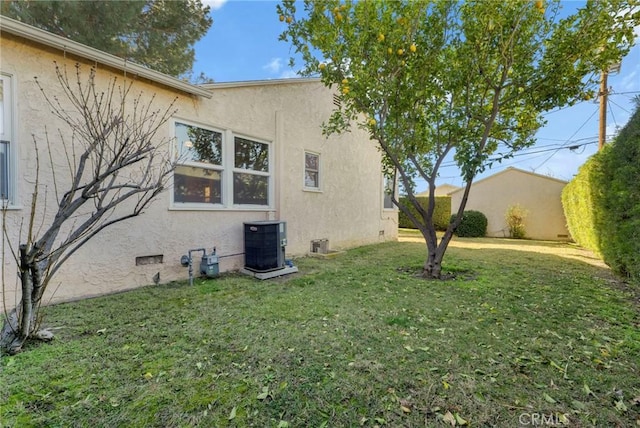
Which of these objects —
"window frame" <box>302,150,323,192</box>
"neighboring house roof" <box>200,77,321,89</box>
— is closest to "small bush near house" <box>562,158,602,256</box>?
"window frame" <box>302,150,323,192</box>

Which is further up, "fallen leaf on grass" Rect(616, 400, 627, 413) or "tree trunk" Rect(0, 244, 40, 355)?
"tree trunk" Rect(0, 244, 40, 355)

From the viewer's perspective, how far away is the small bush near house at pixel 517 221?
14.5 metres

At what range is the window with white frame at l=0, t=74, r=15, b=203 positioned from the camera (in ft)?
11.3

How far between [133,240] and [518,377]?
5233 mm

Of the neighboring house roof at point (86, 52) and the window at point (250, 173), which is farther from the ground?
the neighboring house roof at point (86, 52)

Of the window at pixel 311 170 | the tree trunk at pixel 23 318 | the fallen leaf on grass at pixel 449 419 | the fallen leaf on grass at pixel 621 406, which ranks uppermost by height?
the window at pixel 311 170

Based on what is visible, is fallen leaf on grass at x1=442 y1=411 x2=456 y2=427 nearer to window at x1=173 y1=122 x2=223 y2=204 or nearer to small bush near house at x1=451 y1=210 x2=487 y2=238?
window at x1=173 y1=122 x2=223 y2=204

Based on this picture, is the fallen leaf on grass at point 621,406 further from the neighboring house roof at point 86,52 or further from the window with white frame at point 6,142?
the neighboring house roof at point 86,52

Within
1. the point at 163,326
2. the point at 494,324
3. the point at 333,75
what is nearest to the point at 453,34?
the point at 333,75

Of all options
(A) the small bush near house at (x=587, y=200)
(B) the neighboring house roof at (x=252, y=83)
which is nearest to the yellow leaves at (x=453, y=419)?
(B) the neighboring house roof at (x=252, y=83)

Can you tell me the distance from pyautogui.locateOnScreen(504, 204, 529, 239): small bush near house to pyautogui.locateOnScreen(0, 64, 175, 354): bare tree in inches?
633

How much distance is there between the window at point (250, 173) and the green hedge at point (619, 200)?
666 centimetres

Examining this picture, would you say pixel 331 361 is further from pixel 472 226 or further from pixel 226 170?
pixel 472 226

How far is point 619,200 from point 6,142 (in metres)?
9.53
